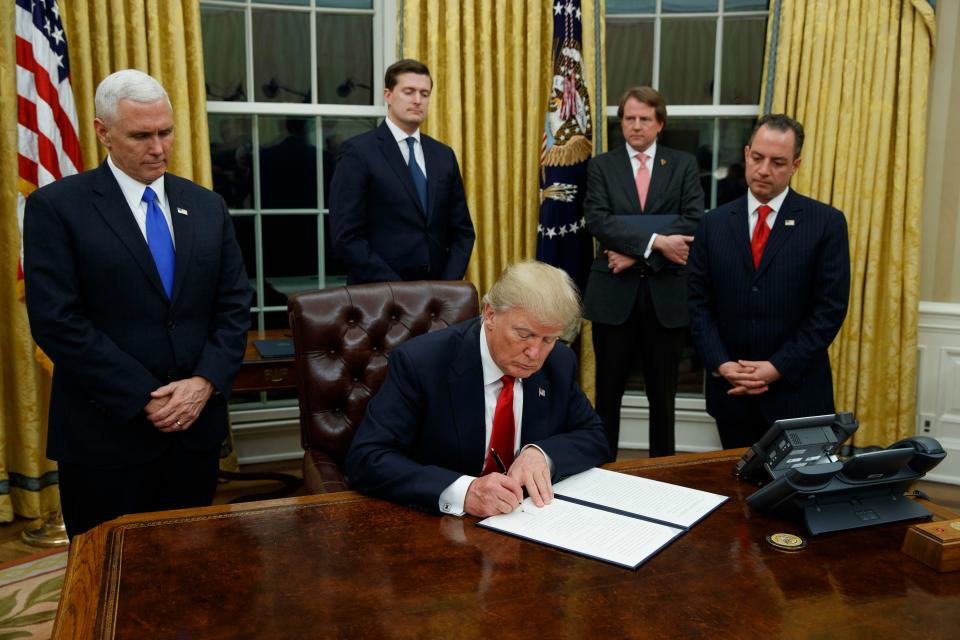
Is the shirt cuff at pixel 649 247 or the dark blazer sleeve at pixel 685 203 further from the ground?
the dark blazer sleeve at pixel 685 203

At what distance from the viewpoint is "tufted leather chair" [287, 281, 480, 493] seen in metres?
2.31

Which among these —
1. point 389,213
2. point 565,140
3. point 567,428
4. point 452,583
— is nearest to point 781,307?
point 567,428

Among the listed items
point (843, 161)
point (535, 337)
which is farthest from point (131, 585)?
point (843, 161)

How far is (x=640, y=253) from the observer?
3.61 metres

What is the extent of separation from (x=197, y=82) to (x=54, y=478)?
69.6 inches

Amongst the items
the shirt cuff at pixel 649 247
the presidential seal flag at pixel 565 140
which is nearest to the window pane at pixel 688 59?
the presidential seal flag at pixel 565 140

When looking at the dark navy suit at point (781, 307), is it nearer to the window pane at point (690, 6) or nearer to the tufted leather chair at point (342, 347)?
the tufted leather chair at point (342, 347)

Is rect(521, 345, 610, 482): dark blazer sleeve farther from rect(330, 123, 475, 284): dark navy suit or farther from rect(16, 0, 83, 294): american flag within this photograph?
rect(16, 0, 83, 294): american flag

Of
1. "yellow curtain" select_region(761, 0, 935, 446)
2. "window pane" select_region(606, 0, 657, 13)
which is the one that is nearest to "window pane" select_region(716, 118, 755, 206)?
"yellow curtain" select_region(761, 0, 935, 446)

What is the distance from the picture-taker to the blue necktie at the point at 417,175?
3463 mm

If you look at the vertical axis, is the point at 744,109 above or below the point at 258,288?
above

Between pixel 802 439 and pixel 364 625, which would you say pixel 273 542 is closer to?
pixel 364 625

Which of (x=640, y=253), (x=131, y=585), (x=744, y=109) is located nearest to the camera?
(x=131, y=585)

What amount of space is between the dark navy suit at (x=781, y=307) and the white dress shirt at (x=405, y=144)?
1216 mm
